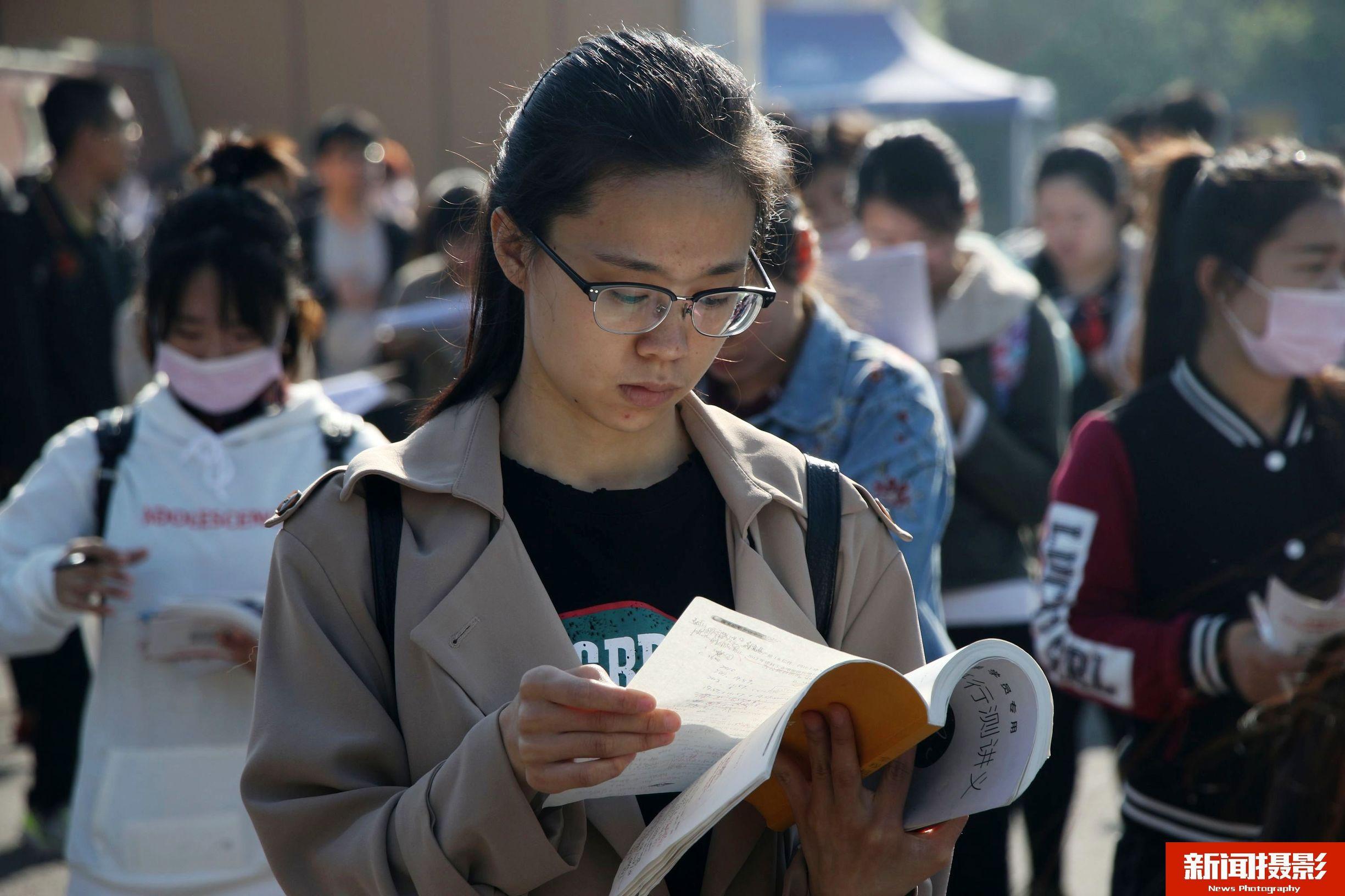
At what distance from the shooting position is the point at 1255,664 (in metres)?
2.49

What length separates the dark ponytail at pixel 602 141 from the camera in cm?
165

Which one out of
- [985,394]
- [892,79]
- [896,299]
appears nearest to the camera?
[896,299]

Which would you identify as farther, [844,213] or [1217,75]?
[1217,75]

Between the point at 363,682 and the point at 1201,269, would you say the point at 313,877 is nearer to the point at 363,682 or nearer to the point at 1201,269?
the point at 363,682

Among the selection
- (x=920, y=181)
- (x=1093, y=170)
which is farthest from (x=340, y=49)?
(x=920, y=181)

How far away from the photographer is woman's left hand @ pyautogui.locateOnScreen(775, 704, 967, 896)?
155 centimetres

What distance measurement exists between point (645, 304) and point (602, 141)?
0.20m

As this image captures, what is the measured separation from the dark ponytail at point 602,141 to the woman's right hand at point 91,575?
1.06 metres

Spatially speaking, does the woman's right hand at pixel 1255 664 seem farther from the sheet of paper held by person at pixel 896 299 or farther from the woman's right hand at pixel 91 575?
the woman's right hand at pixel 91 575

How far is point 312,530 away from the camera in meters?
1.58

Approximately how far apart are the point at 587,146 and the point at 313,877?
89 centimetres

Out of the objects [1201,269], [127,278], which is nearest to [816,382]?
[1201,269]

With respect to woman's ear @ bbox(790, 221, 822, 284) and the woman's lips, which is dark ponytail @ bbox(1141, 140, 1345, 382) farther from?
the woman's lips

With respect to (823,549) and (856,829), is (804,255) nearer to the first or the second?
(823,549)
